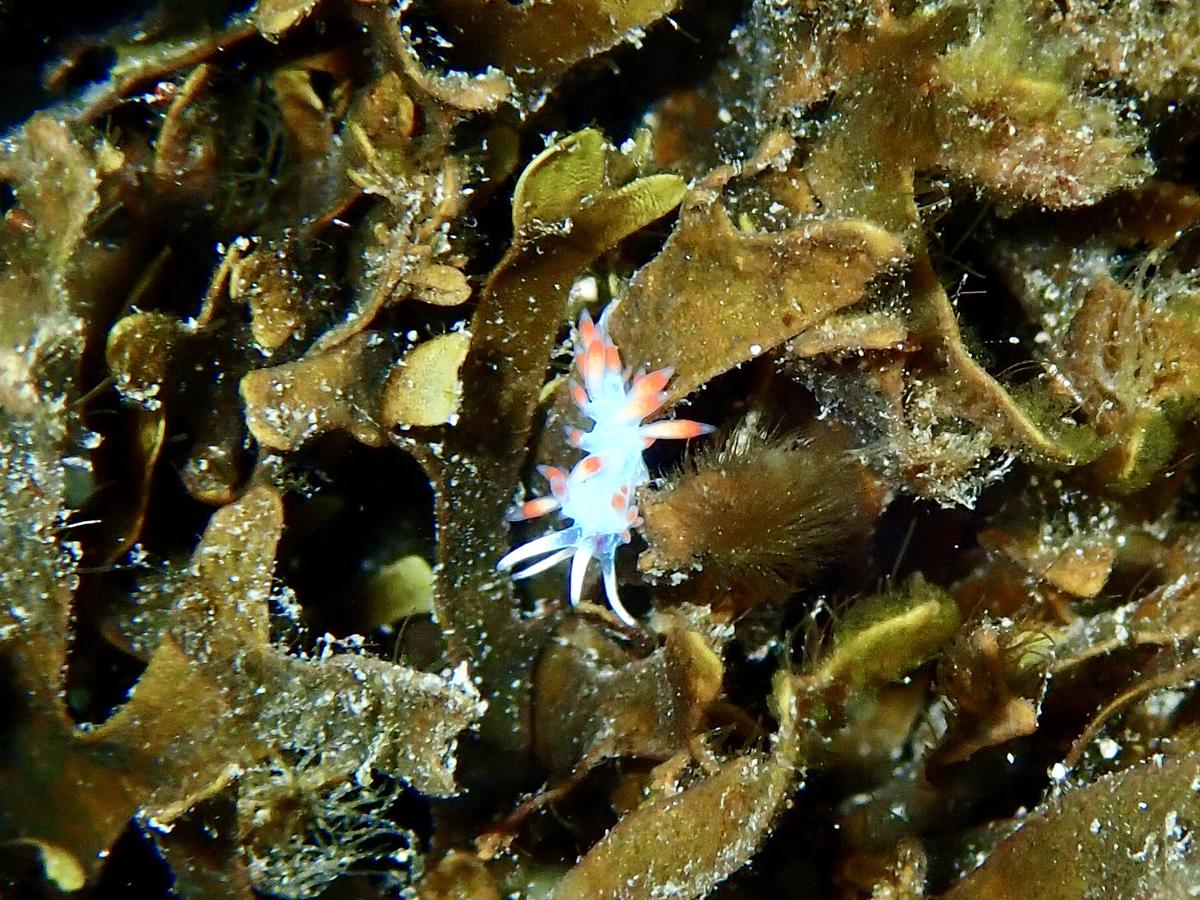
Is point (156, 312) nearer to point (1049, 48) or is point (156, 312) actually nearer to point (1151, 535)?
point (1049, 48)

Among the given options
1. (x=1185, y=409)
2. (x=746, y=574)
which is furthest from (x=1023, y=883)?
(x=1185, y=409)

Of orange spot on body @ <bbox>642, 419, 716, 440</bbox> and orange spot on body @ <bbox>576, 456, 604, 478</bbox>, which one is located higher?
orange spot on body @ <bbox>642, 419, 716, 440</bbox>

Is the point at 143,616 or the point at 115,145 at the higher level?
the point at 115,145

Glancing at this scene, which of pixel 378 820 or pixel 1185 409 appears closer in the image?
pixel 1185 409

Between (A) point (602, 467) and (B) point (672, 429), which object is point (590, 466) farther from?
(B) point (672, 429)

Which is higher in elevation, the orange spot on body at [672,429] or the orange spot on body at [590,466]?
the orange spot on body at [672,429]

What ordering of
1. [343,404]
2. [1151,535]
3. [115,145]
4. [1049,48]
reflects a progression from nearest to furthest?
[1049,48], [343,404], [115,145], [1151,535]

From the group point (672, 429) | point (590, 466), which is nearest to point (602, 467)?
point (590, 466)

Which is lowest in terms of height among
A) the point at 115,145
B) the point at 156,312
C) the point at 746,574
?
the point at 746,574
